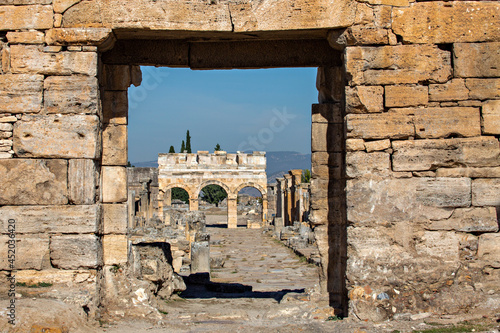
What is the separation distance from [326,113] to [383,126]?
1779 mm

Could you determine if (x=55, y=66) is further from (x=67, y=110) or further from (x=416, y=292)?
(x=416, y=292)

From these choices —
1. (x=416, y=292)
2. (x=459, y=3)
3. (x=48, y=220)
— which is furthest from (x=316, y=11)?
(x=48, y=220)

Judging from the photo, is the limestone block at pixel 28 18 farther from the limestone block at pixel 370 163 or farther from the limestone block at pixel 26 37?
the limestone block at pixel 370 163

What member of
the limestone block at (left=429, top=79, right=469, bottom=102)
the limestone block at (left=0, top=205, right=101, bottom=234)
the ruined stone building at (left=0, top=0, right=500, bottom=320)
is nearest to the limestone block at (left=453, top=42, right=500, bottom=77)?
the ruined stone building at (left=0, top=0, right=500, bottom=320)

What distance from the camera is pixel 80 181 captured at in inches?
247

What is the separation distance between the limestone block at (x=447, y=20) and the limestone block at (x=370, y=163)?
1413 millimetres

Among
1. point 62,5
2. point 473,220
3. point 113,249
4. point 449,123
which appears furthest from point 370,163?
point 62,5

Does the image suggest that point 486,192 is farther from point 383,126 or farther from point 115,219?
point 115,219

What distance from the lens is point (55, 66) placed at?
20.7 ft

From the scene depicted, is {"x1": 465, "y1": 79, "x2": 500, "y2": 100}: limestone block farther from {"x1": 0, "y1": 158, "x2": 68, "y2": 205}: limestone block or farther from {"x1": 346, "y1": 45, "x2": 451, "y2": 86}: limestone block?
{"x1": 0, "y1": 158, "x2": 68, "y2": 205}: limestone block

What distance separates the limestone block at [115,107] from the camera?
730 centimetres

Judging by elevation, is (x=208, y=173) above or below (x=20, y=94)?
above

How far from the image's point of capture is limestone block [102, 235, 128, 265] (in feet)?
22.8

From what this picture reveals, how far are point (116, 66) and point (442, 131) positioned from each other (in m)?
4.39
